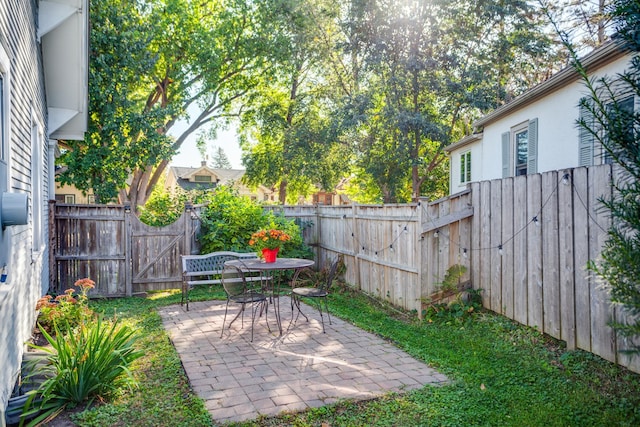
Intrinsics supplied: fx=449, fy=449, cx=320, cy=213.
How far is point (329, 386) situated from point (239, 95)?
19115 millimetres

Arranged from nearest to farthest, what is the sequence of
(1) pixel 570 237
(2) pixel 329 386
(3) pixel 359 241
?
(2) pixel 329 386, (1) pixel 570 237, (3) pixel 359 241

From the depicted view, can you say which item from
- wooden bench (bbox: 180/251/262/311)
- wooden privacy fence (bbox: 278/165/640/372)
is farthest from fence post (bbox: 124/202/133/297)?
wooden privacy fence (bbox: 278/165/640/372)

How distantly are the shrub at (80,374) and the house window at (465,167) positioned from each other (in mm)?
12163

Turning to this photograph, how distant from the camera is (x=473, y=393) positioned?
382cm

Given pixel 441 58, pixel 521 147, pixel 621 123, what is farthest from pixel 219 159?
pixel 621 123

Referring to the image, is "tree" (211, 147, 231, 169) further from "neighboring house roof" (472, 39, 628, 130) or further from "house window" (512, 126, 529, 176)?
"house window" (512, 126, 529, 176)

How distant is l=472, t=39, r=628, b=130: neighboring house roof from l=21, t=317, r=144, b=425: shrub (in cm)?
553

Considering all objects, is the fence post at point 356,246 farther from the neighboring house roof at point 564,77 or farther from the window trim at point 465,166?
Answer: the window trim at point 465,166

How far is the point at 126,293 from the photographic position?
29.8 ft

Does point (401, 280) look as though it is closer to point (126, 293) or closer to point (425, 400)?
point (425, 400)

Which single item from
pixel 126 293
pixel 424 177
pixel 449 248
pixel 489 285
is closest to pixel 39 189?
pixel 126 293

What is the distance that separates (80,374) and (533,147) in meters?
8.98

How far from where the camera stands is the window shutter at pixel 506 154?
35.1 feet

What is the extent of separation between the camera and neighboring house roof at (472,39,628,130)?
250 inches
